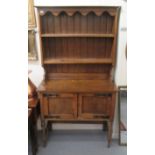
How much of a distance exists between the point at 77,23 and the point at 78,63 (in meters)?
0.51

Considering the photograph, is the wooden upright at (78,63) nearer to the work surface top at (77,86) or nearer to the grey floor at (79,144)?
the work surface top at (77,86)

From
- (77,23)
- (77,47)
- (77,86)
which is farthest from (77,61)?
(77,23)

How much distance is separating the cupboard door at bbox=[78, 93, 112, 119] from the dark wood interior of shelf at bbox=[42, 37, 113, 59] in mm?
568

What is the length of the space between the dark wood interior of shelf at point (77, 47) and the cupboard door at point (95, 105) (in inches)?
22.3

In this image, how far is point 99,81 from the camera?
99.3 inches

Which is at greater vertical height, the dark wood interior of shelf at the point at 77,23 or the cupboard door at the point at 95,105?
the dark wood interior of shelf at the point at 77,23

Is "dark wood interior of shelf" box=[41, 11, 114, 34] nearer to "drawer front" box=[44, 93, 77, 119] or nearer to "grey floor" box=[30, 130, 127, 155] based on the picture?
"drawer front" box=[44, 93, 77, 119]

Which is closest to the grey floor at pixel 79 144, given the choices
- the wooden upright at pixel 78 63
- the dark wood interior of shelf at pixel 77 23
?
the wooden upright at pixel 78 63

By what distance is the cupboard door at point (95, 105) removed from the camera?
7.45 ft

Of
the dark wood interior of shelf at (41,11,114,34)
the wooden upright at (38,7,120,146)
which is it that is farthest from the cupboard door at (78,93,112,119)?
the dark wood interior of shelf at (41,11,114,34)
